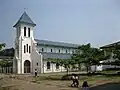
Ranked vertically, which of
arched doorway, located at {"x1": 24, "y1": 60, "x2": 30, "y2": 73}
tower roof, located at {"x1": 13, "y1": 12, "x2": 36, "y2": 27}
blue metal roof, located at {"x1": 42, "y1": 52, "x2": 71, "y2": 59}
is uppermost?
tower roof, located at {"x1": 13, "y1": 12, "x2": 36, "y2": 27}

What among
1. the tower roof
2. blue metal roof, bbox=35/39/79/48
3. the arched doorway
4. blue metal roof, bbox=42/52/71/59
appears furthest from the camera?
blue metal roof, bbox=35/39/79/48

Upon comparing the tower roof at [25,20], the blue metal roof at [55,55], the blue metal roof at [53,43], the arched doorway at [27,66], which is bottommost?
the arched doorway at [27,66]

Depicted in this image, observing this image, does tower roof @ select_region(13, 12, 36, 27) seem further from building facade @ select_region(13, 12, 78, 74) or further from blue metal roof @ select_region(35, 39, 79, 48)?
blue metal roof @ select_region(35, 39, 79, 48)

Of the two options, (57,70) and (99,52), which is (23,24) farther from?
(99,52)

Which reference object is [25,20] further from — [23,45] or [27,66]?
[27,66]

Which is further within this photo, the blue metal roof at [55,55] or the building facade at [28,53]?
the blue metal roof at [55,55]

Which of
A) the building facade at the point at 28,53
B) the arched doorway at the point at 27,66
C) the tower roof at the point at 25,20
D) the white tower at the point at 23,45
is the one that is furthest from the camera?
the tower roof at the point at 25,20

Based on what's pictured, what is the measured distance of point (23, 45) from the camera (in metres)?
62.8

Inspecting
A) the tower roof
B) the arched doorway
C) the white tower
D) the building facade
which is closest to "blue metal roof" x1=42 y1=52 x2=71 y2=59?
the building facade

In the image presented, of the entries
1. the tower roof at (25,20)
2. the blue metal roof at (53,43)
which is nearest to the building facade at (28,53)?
the tower roof at (25,20)

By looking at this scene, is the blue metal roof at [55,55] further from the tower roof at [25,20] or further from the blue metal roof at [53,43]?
the tower roof at [25,20]

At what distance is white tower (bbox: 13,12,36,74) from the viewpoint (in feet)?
201

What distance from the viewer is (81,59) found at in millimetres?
44219

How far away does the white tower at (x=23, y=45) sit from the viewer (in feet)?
201
